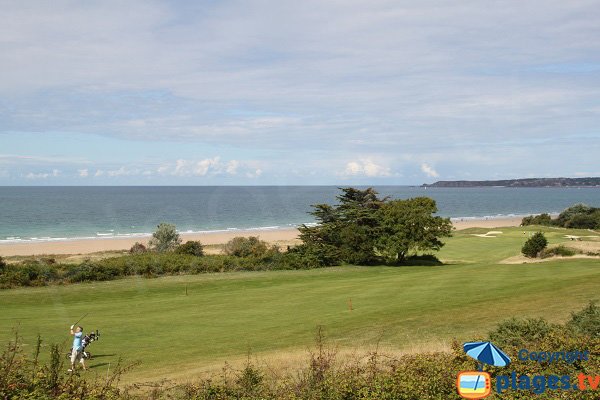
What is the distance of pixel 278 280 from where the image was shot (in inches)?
1471

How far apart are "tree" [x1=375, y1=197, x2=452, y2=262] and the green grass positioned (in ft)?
35.1

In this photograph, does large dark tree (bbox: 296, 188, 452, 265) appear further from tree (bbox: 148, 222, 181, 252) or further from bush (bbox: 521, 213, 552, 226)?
bush (bbox: 521, 213, 552, 226)

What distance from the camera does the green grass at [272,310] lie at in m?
18.2

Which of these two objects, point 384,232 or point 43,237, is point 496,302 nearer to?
point 384,232

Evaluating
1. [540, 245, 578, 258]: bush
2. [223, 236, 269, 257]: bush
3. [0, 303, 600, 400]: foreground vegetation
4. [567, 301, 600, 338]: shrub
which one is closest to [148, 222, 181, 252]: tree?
[223, 236, 269, 257]: bush

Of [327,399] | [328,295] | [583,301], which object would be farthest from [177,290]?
[327,399]

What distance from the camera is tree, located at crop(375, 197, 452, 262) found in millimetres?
47719

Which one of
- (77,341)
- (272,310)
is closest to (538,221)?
(272,310)

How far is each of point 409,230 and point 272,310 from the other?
25.1 m

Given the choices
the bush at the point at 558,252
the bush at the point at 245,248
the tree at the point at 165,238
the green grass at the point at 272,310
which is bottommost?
the green grass at the point at 272,310

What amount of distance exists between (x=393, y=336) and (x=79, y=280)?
1051 inches

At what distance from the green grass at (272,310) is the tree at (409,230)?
10.7 meters

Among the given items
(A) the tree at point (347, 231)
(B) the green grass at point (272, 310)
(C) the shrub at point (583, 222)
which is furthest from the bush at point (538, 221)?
(B) the green grass at point (272, 310)

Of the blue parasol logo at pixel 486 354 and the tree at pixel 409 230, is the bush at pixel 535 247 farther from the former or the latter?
the blue parasol logo at pixel 486 354
